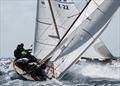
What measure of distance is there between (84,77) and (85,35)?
160 inches

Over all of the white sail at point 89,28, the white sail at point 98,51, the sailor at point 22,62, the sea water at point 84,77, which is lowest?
the sea water at point 84,77

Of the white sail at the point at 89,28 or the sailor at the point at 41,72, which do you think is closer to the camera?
the white sail at the point at 89,28

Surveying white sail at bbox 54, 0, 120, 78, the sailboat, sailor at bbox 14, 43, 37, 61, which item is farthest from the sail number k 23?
white sail at bbox 54, 0, 120, 78

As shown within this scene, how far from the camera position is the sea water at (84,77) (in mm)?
39938

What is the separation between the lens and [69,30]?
43094mm

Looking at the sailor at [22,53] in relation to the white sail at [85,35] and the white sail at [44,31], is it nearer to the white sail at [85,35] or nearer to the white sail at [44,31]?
the white sail at [44,31]

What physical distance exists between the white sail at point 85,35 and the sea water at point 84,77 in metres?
1.46

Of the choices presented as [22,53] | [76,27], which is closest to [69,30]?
[76,27]

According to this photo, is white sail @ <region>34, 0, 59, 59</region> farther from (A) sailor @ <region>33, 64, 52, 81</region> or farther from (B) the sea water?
(A) sailor @ <region>33, 64, 52, 81</region>

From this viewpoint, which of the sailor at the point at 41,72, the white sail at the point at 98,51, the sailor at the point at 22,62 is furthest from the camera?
the sailor at the point at 22,62

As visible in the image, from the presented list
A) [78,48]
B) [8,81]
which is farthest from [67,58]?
[8,81]

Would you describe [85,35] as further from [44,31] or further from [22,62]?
[44,31]

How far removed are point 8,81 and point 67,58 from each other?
Answer: 472cm

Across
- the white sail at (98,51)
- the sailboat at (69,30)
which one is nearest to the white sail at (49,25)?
the sailboat at (69,30)
